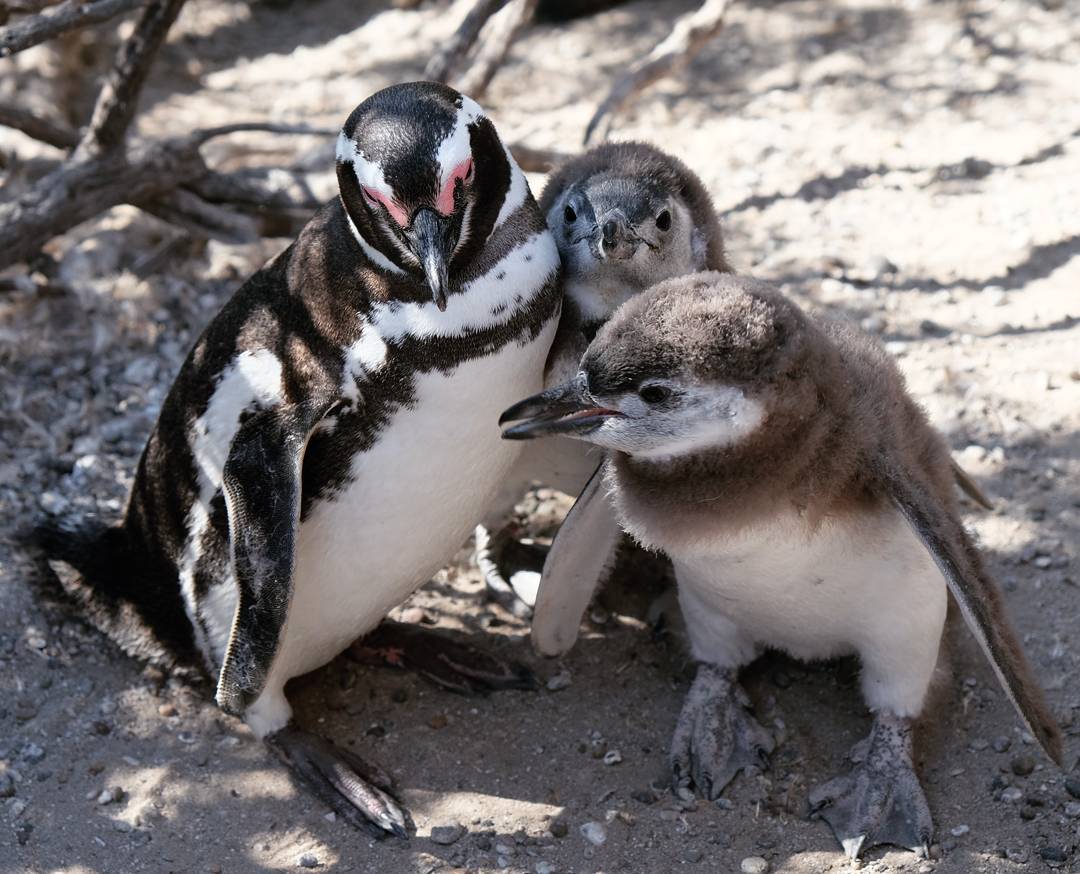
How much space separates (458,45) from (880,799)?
267 cm

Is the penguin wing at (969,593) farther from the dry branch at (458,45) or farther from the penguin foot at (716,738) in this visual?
the dry branch at (458,45)

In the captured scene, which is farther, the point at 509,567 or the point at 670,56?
the point at 670,56

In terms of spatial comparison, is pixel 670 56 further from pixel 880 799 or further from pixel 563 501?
pixel 880 799

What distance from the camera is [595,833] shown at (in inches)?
102

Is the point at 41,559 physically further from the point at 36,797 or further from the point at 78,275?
the point at 78,275

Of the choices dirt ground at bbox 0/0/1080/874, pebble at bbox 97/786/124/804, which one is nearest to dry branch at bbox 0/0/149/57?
dirt ground at bbox 0/0/1080/874

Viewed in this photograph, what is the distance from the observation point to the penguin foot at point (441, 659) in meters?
3.00

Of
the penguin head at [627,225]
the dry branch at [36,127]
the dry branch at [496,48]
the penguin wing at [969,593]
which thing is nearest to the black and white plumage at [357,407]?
the penguin head at [627,225]

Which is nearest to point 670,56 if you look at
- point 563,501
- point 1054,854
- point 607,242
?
point 563,501

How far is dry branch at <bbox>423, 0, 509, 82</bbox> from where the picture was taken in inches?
163

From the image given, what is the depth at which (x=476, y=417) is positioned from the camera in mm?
2574

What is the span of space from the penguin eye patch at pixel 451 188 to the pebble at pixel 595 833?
1195 millimetres

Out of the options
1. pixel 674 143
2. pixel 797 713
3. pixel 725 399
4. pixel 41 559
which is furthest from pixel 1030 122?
pixel 41 559

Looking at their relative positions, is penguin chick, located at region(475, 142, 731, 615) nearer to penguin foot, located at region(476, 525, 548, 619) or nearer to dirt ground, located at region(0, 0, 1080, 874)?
penguin foot, located at region(476, 525, 548, 619)
